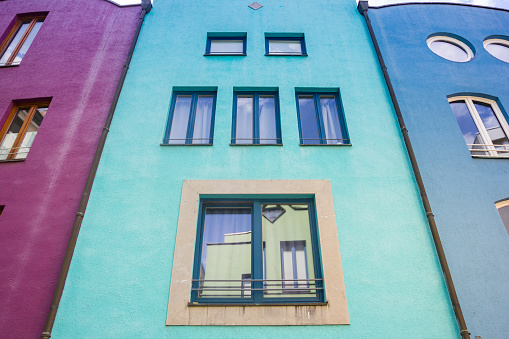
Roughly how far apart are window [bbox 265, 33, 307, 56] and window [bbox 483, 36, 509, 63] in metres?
5.47

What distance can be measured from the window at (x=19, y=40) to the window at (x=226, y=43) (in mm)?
5284

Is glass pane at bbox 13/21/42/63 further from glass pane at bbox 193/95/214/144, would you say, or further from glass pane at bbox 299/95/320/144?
glass pane at bbox 299/95/320/144

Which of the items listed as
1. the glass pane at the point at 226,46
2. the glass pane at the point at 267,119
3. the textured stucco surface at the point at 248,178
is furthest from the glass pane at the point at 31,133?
the glass pane at the point at 267,119

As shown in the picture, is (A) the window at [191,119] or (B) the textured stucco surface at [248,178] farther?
(A) the window at [191,119]

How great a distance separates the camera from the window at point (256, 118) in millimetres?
8039

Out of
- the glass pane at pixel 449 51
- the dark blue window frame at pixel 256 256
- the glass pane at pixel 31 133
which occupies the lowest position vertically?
the dark blue window frame at pixel 256 256

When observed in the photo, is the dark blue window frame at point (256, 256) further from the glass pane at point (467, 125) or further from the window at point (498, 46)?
the window at point (498, 46)

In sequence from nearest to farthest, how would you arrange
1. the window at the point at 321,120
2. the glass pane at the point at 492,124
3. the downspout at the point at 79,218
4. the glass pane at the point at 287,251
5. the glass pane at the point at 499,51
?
1. the downspout at the point at 79,218
2. the glass pane at the point at 287,251
3. the window at the point at 321,120
4. the glass pane at the point at 492,124
5. the glass pane at the point at 499,51

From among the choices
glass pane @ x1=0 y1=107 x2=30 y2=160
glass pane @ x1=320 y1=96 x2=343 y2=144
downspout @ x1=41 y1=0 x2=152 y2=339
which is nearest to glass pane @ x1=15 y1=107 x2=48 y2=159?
glass pane @ x1=0 y1=107 x2=30 y2=160

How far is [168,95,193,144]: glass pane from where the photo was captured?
8.08m

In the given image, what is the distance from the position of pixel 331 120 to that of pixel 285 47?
3068mm

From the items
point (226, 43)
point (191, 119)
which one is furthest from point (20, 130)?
point (226, 43)

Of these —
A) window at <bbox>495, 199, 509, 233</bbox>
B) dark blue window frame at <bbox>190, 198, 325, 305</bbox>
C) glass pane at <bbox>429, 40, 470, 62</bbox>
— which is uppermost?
glass pane at <bbox>429, 40, 470, 62</bbox>

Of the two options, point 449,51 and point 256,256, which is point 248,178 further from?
point 449,51
